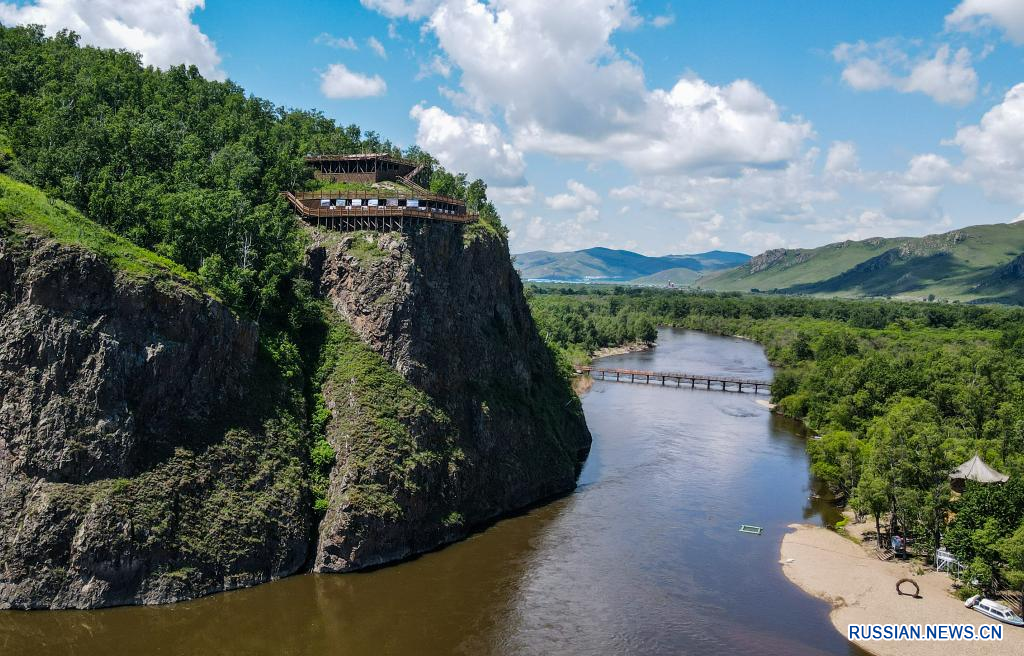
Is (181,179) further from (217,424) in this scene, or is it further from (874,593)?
(874,593)

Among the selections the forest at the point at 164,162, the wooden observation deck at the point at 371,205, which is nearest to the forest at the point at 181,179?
the forest at the point at 164,162

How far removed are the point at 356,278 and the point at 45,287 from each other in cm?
2528

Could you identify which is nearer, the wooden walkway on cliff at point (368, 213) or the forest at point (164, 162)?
the forest at point (164, 162)

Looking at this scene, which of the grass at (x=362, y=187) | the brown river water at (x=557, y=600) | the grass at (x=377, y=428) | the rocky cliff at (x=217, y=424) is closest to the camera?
the brown river water at (x=557, y=600)

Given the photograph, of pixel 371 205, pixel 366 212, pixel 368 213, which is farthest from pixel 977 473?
pixel 371 205

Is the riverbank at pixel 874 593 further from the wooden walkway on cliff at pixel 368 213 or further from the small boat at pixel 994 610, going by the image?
the wooden walkway on cliff at pixel 368 213

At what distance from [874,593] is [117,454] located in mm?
57725

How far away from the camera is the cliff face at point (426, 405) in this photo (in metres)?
57.3

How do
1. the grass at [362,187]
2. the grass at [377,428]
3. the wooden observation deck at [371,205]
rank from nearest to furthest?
1. the grass at [377,428]
2. the wooden observation deck at [371,205]
3. the grass at [362,187]

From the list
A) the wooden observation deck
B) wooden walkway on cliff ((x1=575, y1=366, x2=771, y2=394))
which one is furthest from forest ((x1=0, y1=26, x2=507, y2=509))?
wooden walkway on cliff ((x1=575, y1=366, x2=771, y2=394))

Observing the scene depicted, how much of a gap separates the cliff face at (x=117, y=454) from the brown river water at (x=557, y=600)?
6.77 ft

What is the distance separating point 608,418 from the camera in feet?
382

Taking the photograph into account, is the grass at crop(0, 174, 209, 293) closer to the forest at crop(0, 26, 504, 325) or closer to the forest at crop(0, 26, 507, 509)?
the forest at crop(0, 26, 507, 509)

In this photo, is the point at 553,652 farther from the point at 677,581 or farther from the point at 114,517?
the point at 114,517
